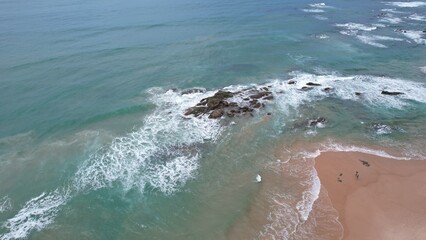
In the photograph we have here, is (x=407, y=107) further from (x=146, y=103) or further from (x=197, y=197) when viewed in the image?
(x=146, y=103)

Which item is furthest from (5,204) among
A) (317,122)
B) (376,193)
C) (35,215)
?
(317,122)

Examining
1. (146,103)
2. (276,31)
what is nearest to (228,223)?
(146,103)

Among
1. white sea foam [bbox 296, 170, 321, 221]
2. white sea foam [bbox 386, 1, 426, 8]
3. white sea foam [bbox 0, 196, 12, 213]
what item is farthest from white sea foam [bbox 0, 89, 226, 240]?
white sea foam [bbox 386, 1, 426, 8]

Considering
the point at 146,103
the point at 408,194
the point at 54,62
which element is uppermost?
the point at 54,62

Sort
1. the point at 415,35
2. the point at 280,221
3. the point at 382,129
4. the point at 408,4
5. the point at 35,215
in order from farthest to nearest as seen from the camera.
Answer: the point at 408,4 → the point at 415,35 → the point at 382,129 → the point at 35,215 → the point at 280,221

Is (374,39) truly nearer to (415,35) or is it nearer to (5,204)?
(415,35)
